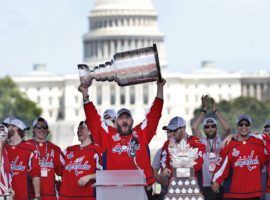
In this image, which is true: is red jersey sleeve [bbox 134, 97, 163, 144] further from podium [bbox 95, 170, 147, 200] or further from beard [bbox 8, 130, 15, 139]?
beard [bbox 8, 130, 15, 139]

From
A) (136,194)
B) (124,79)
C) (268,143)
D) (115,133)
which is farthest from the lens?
(268,143)

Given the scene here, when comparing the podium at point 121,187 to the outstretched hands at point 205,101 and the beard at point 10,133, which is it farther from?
the outstretched hands at point 205,101

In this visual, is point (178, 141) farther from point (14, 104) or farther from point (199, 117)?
point (14, 104)

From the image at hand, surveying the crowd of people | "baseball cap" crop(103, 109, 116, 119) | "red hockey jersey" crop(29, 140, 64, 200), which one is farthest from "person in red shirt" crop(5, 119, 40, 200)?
"baseball cap" crop(103, 109, 116, 119)

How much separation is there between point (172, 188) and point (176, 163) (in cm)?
34

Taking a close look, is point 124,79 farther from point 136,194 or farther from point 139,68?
point 136,194

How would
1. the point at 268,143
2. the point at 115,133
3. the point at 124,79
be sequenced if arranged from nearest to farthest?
the point at 124,79 < the point at 115,133 < the point at 268,143

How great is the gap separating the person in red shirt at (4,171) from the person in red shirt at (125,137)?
1537 mm

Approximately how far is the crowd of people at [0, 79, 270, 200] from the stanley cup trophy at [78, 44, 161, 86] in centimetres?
115

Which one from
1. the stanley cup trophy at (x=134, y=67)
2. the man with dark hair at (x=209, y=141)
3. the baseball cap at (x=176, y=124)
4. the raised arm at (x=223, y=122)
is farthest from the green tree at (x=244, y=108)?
the stanley cup trophy at (x=134, y=67)

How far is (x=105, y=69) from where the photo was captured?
66.3 feet

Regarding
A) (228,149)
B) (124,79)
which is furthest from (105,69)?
(228,149)

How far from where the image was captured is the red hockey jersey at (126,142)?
21203 millimetres

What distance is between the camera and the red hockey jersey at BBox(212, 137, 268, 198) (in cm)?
2259
